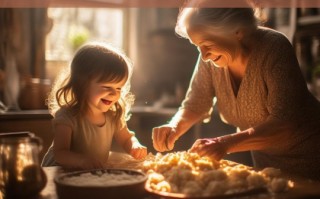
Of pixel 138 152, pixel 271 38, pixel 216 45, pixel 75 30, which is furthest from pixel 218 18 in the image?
pixel 75 30

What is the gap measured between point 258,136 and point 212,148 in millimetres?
196

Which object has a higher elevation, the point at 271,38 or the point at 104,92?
the point at 271,38

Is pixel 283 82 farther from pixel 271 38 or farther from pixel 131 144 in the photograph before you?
pixel 131 144

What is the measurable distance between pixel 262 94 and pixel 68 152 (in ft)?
2.54

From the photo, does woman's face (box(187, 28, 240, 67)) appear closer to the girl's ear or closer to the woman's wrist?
the girl's ear

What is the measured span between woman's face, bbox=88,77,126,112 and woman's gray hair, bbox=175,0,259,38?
36cm

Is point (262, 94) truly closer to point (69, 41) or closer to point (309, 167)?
point (309, 167)

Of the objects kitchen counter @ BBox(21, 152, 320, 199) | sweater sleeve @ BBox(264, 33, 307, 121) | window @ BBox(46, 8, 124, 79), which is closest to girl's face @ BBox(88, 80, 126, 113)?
kitchen counter @ BBox(21, 152, 320, 199)

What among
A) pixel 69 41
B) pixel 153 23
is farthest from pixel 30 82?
pixel 153 23

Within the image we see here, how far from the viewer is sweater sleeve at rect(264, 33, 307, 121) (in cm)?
166

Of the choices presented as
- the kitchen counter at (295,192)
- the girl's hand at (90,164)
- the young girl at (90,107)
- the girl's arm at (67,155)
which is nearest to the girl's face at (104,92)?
the young girl at (90,107)

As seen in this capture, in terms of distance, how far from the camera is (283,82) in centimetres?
167

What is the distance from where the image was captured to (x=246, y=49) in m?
1.83

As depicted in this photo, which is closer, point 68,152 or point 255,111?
point 68,152
